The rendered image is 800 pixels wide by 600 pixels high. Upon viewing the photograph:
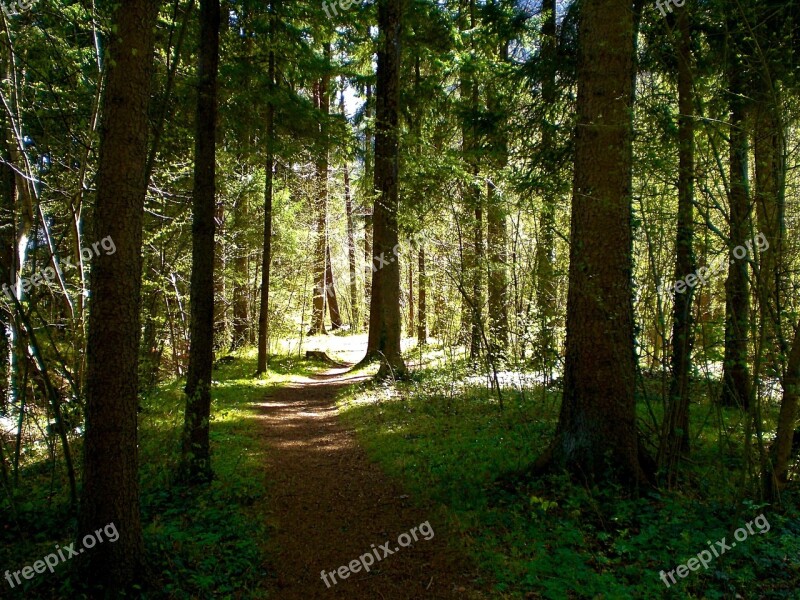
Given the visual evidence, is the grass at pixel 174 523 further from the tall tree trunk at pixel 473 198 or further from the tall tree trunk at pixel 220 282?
the tall tree trunk at pixel 220 282

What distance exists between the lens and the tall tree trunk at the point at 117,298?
138 inches

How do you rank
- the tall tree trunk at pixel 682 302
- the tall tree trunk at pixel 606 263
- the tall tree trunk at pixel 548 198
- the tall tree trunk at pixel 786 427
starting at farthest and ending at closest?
the tall tree trunk at pixel 548 198
the tall tree trunk at pixel 606 263
the tall tree trunk at pixel 682 302
the tall tree trunk at pixel 786 427

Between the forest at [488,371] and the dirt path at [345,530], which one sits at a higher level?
the forest at [488,371]

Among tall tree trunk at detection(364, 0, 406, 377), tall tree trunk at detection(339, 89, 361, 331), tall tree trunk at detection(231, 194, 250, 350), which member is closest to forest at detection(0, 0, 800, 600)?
tall tree trunk at detection(364, 0, 406, 377)

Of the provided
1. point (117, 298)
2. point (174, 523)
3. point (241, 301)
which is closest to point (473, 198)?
point (174, 523)

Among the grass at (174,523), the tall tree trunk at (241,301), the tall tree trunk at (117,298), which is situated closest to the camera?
the tall tree trunk at (117,298)

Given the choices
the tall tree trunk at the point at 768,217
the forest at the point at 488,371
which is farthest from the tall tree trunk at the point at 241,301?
the tall tree trunk at the point at 768,217

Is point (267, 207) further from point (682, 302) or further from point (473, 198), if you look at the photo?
point (682, 302)

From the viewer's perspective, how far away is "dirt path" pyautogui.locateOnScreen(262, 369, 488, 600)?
441 cm

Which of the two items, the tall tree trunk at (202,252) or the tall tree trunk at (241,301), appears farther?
the tall tree trunk at (241,301)

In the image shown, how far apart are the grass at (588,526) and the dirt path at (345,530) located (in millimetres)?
288

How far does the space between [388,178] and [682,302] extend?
28.0ft

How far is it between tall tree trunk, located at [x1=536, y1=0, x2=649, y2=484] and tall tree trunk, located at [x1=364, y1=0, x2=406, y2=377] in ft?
23.5

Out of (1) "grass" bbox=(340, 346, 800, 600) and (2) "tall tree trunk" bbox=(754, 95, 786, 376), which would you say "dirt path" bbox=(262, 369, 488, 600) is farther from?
(2) "tall tree trunk" bbox=(754, 95, 786, 376)
